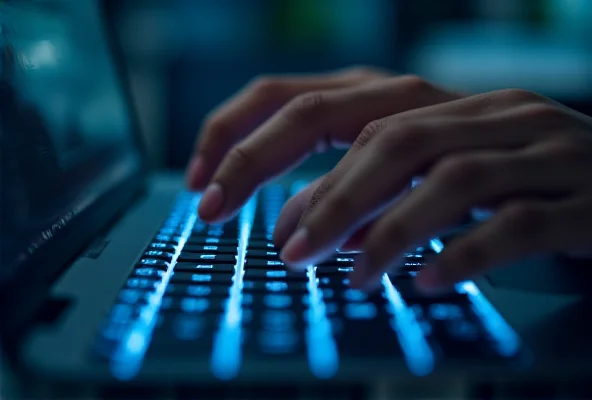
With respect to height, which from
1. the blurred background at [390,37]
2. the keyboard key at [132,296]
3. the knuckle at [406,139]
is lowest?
the blurred background at [390,37]

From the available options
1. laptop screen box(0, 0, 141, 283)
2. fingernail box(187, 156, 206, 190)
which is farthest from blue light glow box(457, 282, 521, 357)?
fingernail box(187, 156, 206, 190)

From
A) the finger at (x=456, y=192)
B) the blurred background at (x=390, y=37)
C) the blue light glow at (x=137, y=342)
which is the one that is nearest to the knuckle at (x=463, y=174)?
the finger at (x=456, y=192)

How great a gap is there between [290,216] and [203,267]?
0.09m

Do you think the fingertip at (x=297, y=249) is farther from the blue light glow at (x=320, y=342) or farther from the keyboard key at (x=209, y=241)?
the keyboard key at (x=209, y=241)

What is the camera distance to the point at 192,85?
1783mm

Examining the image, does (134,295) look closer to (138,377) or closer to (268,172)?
(138,377)

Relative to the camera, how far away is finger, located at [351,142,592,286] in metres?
0.42

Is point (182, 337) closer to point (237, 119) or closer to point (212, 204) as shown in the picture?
point (212, 204)

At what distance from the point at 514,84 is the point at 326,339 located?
89.4 inches

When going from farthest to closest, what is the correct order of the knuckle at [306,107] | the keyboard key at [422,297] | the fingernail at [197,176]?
the fingernail at [197,176], the knuckle at [306,107], the keyboard key at [422,297]

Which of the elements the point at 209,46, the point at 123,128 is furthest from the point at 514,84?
the point at 123,128

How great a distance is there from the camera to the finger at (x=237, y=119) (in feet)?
2.67

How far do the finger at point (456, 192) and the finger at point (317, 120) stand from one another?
0.75 ft

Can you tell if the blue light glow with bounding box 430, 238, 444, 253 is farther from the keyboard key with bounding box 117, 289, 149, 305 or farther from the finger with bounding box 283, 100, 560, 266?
the keyboard key with bounding box 117, 289, 149, 305
